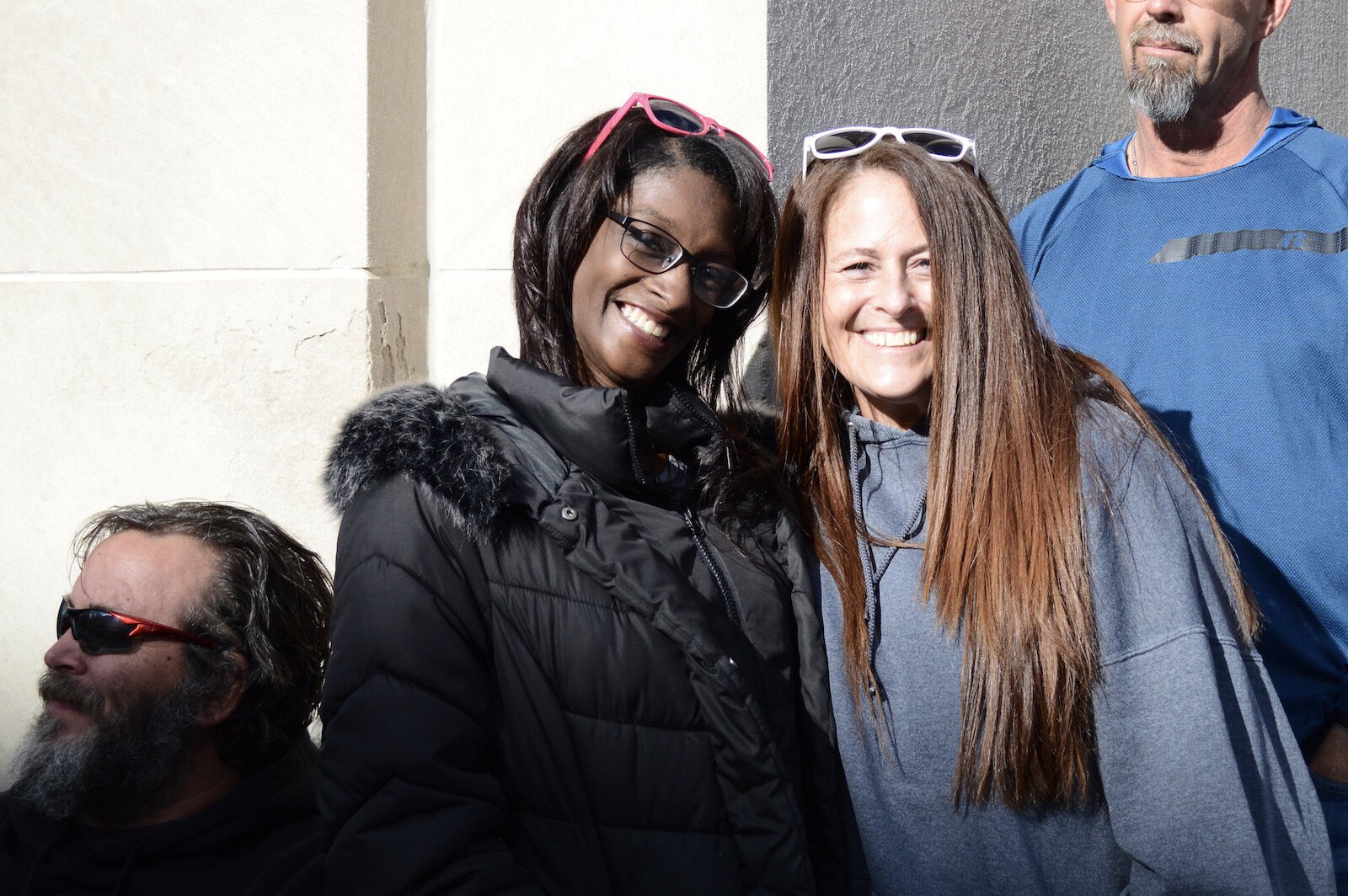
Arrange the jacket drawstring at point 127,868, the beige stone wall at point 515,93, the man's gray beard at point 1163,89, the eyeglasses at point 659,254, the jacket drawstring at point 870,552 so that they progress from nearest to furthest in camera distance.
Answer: the jacket drawstring at point 870,552 → the eyeglasses at point 659,254 → the jacket drawstring at point 127,868 → the man's gray beard at point 1163,89 → the beige stone wall at point 515,93

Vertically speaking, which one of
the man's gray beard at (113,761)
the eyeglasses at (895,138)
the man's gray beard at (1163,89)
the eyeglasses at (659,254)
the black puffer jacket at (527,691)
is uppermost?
the man's gray beard at (1163,89)

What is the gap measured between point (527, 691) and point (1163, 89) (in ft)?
6.29

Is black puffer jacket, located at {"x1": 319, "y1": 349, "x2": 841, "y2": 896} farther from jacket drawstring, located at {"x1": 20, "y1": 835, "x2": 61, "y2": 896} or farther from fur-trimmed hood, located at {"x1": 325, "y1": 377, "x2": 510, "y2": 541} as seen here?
jacket drawstring, located at {"x1": 20, "y1": 835, "x2": 61, "y2": 896}

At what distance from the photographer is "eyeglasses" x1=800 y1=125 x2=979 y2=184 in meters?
1.89

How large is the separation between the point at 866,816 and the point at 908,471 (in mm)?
538

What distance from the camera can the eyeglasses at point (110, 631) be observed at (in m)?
2.17

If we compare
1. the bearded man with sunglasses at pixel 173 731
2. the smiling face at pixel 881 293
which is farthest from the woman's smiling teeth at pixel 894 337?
the bearded man with sunglasses at pixel 173 731

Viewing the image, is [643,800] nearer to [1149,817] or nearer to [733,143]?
[1149,817]

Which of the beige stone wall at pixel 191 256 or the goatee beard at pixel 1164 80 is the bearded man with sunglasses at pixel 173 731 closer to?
the beige stone wall at pixel 191 256

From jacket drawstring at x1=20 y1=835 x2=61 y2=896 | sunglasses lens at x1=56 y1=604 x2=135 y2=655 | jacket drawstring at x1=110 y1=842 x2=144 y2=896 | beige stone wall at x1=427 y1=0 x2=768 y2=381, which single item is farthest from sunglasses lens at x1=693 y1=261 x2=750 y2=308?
jacket drawstring at x1=20 y1=835 x2=61 y2=896

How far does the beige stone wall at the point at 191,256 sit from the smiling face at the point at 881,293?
1.42 meters

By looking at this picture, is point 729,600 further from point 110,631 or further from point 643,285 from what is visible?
point 110,631

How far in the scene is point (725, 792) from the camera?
1.50 metres

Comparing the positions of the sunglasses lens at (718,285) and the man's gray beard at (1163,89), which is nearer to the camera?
the sunglasses lens at (718,285)
